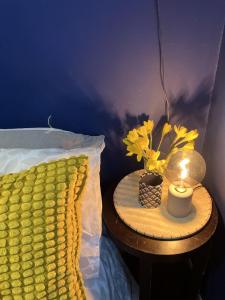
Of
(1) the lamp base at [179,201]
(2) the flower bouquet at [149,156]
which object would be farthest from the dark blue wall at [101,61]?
(1) the lamp base at [179,201]

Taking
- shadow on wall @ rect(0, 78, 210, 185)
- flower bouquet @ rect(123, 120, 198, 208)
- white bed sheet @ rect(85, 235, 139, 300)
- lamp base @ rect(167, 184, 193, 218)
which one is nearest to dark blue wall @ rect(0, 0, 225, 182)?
shadow on wall @ rect(0, 78, 210, 185)

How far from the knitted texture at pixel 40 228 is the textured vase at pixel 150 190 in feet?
0.92

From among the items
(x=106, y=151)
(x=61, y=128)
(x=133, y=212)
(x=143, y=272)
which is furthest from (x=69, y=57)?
(x=143, y=272)

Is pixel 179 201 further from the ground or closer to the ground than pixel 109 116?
closer to the ground

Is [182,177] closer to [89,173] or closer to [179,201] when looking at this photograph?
[179,201]

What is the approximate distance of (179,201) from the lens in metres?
1.07

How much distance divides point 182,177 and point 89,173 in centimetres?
30

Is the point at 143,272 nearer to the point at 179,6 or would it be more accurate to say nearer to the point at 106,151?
the point at 106,151

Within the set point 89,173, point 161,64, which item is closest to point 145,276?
point 89,173

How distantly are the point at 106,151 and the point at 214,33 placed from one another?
0.51 metres

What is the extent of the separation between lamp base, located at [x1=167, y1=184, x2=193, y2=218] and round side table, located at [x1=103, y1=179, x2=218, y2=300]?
0.07 meters

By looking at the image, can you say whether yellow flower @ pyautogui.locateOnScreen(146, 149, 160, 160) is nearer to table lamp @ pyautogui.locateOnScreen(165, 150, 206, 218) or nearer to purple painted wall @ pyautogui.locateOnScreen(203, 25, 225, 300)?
table lamp @ pyautogui.locateOnScreen(165, 150, 206, 218)

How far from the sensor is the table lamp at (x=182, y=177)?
1.08 m

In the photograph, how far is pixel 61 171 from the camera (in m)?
0.88
